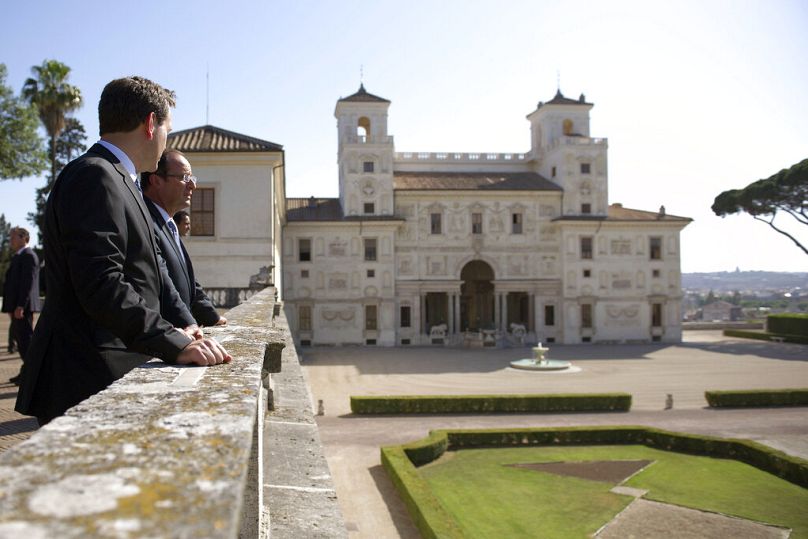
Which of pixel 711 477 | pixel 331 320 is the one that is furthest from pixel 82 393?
pixel 331 320

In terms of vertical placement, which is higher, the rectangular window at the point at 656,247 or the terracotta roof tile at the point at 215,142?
the terracotta roof tile at the point at 215,142

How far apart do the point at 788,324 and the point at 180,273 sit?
52657 millimetres

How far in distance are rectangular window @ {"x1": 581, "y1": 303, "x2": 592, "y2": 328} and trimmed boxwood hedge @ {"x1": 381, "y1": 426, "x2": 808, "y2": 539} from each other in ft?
83.0

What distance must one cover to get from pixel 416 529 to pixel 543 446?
7.66 m

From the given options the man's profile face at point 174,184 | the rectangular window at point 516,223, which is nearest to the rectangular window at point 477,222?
the rectangular window at point 516,223

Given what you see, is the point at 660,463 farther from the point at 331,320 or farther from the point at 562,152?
the point at 562,152

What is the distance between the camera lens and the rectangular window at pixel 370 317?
42.2 m

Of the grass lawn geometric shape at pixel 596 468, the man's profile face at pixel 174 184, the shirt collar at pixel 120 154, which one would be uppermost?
the man's profile face at pixel 174 184

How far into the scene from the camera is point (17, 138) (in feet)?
89.4

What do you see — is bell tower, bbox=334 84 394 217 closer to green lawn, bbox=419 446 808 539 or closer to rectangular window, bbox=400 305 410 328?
rectangular window, bbox=400 305 410 328

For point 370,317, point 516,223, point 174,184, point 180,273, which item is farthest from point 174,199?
point 516,223

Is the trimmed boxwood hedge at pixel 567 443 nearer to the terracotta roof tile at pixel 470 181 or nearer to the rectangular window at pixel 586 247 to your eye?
the rectangular window at pixel 586 247

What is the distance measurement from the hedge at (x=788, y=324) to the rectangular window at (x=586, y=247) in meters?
16.4

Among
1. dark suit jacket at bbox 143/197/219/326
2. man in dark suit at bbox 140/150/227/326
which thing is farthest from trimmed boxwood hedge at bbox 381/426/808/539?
man in dark suit at bbox 140/150/227/326
